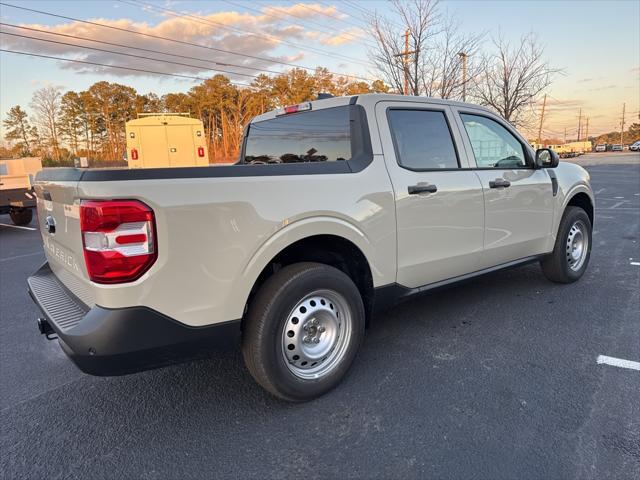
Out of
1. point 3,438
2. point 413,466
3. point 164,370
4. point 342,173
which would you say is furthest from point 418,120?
point 3,438

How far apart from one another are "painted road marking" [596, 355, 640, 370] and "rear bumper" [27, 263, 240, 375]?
2.59m

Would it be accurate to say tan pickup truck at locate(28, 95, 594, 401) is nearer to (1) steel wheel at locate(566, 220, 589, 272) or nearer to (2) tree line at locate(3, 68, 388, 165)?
(1) steel wheel at locate(566, 220, 589, 272)

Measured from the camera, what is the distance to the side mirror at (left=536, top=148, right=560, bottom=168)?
13.9 feet

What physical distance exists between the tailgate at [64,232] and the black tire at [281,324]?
2.79 feet

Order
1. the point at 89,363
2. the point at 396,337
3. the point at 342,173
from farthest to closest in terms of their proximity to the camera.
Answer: the point at 396,337 → the point at 342,173 → the point at 89,363

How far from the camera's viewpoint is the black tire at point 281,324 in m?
2.44

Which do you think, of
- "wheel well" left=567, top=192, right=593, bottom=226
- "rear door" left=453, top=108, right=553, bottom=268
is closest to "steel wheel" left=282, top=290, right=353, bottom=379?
"rear door" left=453, top=108, right=553, bottom=268

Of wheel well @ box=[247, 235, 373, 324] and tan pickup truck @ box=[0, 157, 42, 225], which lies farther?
tan pickup truck @ box=[0, 157, 42, 225]

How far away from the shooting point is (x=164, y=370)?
127 inches

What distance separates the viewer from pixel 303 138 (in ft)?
11.2

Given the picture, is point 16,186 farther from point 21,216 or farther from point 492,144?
point 492,144

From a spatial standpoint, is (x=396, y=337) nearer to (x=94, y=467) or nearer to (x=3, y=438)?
(x=94, y=467)

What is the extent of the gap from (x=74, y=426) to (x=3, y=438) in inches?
14.0

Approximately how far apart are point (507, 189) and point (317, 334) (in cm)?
226
